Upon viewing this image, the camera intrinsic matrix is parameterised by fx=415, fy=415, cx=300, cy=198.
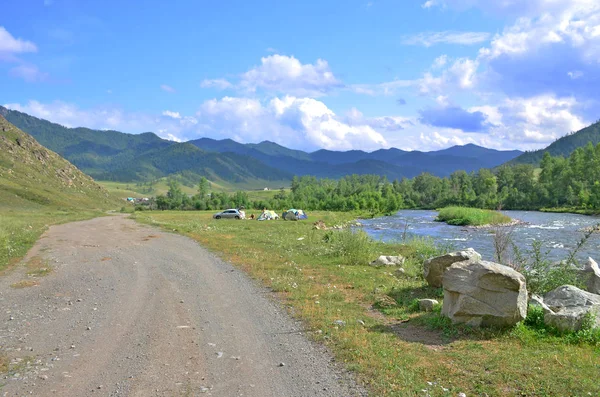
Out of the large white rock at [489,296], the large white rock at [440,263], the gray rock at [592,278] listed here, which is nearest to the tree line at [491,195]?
the gray rock at [592,278]

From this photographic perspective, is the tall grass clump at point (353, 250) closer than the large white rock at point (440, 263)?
No

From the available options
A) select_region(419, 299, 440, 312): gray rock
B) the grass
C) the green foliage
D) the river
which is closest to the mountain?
the river

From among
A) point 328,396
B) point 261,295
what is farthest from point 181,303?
point 328,396

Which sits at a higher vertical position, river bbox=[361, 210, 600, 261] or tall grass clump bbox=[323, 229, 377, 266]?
tall grass clump bbox=[323, 229, 377, 266]

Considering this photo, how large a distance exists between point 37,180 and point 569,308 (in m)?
166

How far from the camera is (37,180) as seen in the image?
5689 inches

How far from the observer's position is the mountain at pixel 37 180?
111 m

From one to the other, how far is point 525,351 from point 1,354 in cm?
1097

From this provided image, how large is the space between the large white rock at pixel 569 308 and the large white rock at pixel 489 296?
0.73 metres

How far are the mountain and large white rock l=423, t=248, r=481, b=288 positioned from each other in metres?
105

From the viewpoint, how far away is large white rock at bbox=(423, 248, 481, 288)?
1402 cm

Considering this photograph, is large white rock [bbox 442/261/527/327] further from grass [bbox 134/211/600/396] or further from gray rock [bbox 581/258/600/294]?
gray rock [bbox 581/258/600/294]

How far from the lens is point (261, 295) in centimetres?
1381

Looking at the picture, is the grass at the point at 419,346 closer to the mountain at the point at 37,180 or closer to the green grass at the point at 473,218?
the green grass at the point at 473,218
